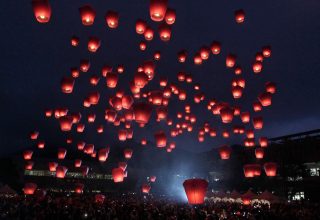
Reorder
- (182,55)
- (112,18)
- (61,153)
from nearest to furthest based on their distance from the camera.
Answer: (112,18)
(182,55)
(61,153)

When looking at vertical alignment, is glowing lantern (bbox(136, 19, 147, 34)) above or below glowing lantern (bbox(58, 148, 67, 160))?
above

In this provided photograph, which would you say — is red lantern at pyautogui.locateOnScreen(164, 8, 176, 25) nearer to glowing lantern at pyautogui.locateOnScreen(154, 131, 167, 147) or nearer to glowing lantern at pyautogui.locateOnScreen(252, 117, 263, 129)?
glowing lantern at pyautogui.locateOnScreen(154, 131, 167, 147)

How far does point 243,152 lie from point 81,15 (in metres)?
33.9

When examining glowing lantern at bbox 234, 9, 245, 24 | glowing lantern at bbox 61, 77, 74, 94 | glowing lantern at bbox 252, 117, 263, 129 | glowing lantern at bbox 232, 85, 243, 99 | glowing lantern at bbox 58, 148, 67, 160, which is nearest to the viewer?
glowing lantern at bbox 234, 9, 245, 24

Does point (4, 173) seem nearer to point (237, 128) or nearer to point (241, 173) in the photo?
point (241, 173)

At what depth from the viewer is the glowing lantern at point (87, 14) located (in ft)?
41.7

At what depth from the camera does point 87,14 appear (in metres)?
12.8

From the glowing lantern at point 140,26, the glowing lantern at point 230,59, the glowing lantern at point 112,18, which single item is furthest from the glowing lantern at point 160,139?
the glowing lantern at point 112,18

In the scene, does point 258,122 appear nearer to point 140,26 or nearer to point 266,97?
point 266,97

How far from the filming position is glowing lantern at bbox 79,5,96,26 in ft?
41.7

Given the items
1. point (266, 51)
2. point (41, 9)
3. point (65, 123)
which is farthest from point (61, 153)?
point (41, 9)

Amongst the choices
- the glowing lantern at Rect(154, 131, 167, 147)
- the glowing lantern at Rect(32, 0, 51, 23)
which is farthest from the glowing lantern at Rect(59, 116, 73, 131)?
the glowing lantern at Rect(32, 0, 51, 23)

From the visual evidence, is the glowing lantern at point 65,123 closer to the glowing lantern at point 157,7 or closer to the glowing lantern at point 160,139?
the glowing lantern at point 160,139

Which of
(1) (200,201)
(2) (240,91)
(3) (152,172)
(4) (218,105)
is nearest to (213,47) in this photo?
(2) (240,91)
